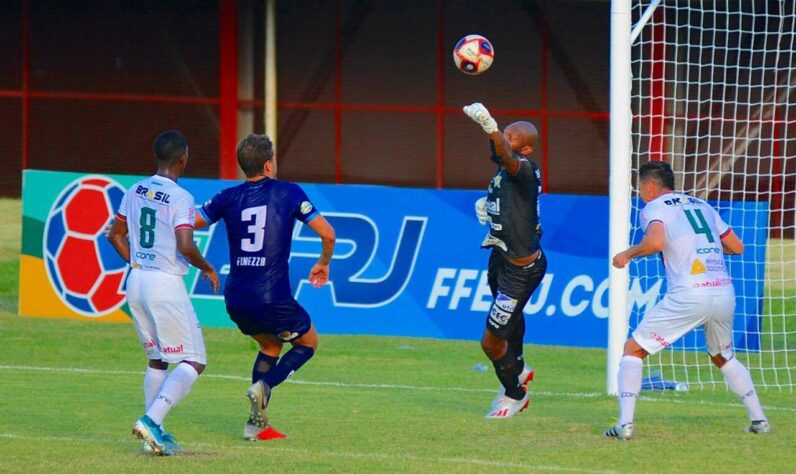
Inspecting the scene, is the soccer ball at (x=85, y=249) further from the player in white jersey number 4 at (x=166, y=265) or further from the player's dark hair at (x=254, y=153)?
the player in white jersey number 4 at (x=166, y=265)

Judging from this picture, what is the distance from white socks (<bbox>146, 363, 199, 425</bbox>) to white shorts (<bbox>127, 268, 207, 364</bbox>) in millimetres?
104

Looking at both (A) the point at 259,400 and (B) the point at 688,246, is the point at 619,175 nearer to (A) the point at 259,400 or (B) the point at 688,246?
(B) the point at 688,246

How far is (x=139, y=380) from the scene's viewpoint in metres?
12.5

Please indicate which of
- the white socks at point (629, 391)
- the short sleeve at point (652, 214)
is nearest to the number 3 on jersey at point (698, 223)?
the short sleeve at point (652, 214)

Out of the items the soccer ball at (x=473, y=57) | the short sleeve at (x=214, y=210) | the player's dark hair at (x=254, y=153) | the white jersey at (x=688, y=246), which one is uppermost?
the soccer ball at (x=473, y=57)

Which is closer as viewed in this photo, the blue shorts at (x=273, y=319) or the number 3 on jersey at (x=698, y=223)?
the blue shorts at (x=273, y=319)

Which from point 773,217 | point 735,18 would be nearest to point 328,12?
point 735,18

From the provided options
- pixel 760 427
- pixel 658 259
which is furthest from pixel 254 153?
pixel 658 259

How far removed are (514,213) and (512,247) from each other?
246 mm

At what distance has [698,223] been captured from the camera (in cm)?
913

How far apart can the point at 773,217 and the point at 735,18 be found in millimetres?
4667

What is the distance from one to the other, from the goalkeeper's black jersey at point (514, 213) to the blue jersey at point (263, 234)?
62.1 inches

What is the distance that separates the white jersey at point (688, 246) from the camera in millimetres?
9055

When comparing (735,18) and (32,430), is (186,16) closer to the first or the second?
(735,18)
